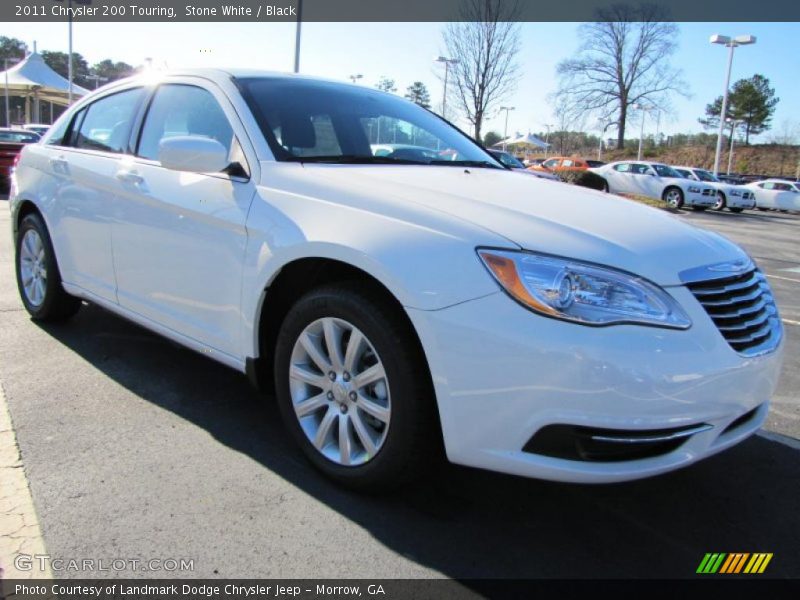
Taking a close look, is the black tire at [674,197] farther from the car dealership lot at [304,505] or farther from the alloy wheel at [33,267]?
the alloy wheel at [33,267]

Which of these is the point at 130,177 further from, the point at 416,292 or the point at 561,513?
the point at 561,513

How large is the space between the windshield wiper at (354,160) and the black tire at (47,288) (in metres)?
2.30

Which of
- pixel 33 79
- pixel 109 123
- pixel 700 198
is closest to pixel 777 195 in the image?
pixel 700 198

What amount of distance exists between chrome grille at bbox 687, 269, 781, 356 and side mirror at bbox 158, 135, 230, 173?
6.47ft

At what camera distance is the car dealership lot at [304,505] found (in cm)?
224

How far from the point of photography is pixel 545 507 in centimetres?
264

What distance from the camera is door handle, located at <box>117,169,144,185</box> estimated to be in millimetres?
3425

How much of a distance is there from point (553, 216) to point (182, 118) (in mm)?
2076

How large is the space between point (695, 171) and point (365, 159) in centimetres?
2880

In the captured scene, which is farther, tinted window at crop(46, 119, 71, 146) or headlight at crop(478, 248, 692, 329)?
tinted window at crop(46, 119, 71, 146)

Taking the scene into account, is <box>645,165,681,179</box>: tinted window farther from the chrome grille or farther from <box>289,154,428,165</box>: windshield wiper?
the chrome grille

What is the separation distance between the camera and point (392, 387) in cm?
234

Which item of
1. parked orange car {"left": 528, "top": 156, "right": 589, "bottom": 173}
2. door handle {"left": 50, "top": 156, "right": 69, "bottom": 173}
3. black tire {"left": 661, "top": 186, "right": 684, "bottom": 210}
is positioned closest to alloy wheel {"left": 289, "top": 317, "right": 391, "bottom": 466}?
door handle {"left": 50, "top": 156, "right": 69, "bottom": 173}

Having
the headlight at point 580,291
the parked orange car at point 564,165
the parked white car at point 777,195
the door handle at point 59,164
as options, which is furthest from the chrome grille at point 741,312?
the parked white car at point 777,195
